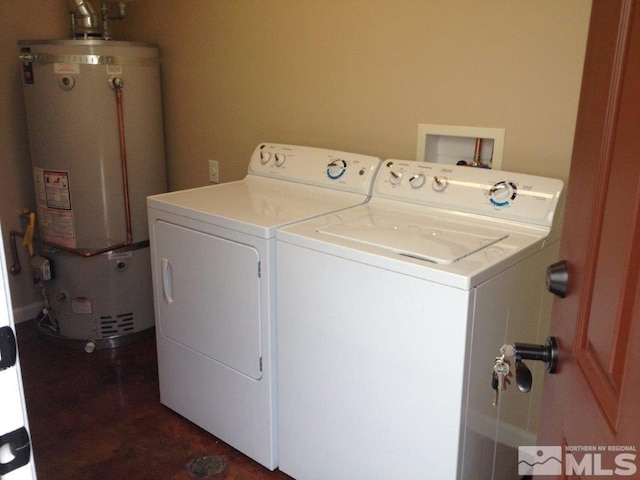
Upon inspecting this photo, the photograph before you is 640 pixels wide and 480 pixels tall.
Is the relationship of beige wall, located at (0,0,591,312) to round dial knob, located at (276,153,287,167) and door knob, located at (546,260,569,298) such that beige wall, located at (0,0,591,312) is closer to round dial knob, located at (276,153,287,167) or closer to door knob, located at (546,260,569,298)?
round dial knob, located at (276,153,287,167)

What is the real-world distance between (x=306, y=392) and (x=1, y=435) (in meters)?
1.19

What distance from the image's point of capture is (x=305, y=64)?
2.48m

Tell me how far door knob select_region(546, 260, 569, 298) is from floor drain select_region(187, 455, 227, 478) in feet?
4.92

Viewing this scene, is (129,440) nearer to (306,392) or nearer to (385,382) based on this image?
(306,392)

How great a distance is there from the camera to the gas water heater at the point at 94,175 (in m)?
2.64

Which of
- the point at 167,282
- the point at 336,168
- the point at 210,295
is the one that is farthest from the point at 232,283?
the point at 336,168

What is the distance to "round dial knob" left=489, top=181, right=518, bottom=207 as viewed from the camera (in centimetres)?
186

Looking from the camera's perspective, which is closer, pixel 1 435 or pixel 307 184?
pixel 1 435

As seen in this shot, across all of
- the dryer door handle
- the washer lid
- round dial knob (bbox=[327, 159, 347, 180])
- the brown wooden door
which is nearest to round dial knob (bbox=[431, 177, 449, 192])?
the washer lid

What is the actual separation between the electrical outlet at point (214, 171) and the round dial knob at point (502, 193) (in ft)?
5.01

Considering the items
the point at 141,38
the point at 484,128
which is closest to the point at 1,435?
the point at 484,128

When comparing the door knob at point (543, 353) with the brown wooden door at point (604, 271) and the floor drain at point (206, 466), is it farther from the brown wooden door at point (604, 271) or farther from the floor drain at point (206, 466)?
the floor drain at point (206, 466)

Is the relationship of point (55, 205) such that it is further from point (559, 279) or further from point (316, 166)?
point (559, 279)

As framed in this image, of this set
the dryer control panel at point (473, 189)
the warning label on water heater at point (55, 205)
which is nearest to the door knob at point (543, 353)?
the dryer control panel at point (473, 189)
